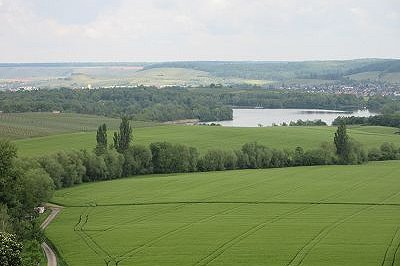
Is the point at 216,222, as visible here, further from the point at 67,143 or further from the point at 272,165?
the point at 67,143

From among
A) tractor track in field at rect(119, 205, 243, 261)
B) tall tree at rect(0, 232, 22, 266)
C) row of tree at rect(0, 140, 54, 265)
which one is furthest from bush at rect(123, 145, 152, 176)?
tall tree at rect(0, 232, 22, 266)

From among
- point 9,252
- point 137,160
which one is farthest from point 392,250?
point 137,160

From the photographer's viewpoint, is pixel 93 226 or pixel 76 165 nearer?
pixel 93 226

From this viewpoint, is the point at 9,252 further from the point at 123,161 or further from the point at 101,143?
the point at 101,143

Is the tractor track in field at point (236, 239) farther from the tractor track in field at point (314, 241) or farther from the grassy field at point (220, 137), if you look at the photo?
the grassy field at point (220, 137)

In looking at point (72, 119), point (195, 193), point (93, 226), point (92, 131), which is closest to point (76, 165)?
point (195, 193)

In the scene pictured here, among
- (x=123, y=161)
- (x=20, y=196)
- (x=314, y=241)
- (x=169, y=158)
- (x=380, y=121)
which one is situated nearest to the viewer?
(x=314, y=241)

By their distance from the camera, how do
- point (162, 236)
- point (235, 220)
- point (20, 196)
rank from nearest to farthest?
point (162, 236)
point (235, 220)
point (20, 196)

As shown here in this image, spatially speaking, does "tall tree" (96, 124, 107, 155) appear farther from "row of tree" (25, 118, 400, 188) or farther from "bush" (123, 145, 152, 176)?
"bush" (123, 145, 152, 176)
